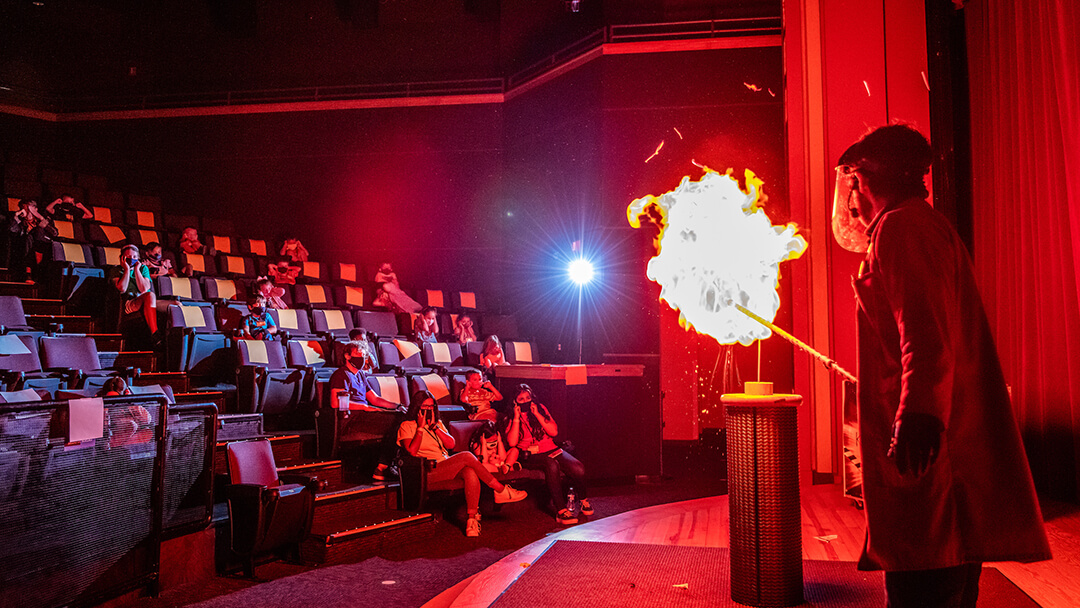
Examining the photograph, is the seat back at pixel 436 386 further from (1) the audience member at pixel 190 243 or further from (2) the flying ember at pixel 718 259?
(2) the flying ember at pixel 718 259

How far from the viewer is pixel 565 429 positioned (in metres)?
6.41

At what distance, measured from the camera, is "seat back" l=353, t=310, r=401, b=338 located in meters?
8.38

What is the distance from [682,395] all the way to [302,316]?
4461mm

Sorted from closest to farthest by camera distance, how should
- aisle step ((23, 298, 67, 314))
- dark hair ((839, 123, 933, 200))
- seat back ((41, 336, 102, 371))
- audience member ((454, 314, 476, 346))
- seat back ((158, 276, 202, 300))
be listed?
dark hair ((839, 123, 933, 200)) → seat back ((41, 336, 102, 371)) → aisle step ((23, 298, 67, 314)) → seat back ((158, 276, 202, 300)) → audience member ((454, 314, 476, 346))

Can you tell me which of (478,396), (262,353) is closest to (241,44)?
(262,353)

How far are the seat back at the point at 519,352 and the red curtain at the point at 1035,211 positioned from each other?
5505 millimetres

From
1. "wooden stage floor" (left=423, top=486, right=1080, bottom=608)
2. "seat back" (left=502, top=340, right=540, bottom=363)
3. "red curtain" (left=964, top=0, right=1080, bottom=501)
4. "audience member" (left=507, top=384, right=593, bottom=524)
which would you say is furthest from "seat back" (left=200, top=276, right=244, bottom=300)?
"red curtain" (left=964, top=0, right=1080, bottom=501)

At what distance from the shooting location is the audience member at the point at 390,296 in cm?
905

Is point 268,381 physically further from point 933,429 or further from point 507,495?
point 933,429

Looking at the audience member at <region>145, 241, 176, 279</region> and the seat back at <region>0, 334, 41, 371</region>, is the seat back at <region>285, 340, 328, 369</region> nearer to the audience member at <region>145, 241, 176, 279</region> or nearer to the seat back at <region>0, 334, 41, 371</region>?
the audience member at <region>145, 241, 176, 279</region>

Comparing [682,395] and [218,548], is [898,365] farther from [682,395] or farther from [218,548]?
[682,395]

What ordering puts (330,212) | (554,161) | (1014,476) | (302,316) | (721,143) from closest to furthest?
(1014,476) → (302,316) → (721,143) → (554,161) → (330,212)

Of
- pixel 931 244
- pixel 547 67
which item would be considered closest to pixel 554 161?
pixel 547 67

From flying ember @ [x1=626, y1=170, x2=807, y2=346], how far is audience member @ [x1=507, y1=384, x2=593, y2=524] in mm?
2938
